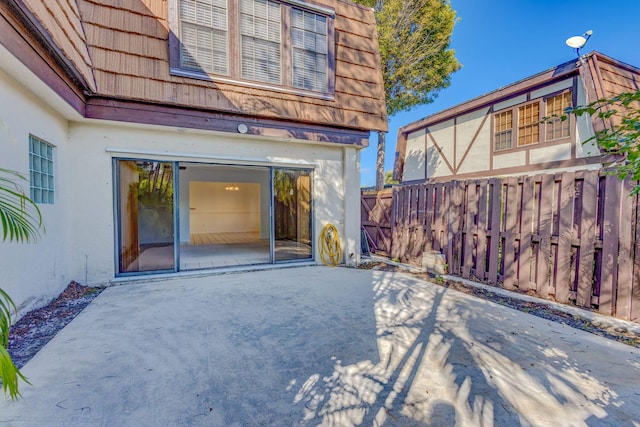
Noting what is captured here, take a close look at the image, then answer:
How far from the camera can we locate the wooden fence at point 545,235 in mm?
3473

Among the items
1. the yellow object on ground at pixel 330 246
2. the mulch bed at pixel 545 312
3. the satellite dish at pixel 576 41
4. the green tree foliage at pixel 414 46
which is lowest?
the mulch bed at pixel 545 312

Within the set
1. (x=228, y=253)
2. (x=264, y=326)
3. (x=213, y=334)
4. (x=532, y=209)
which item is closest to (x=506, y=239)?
(x=532, y=209)

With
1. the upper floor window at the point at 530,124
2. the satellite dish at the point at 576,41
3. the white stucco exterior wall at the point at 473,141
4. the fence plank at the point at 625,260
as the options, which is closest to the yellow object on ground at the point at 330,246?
the fence plank at the point at 625,260

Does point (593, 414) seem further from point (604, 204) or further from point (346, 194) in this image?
point (346, 194)

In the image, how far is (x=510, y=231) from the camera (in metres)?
4.62

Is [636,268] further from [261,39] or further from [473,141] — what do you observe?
[473,141]

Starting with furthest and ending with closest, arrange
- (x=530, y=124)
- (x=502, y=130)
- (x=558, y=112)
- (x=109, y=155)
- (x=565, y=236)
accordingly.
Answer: (x=502, y=130)
(x=530, y=124)
(x=558, y=112)
(x=109, y=155)
(x=565, y=236)

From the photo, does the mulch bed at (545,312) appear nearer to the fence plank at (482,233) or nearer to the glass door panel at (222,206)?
the fence plank at (482,233)

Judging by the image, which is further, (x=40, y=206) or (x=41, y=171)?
(x=41, y=171)

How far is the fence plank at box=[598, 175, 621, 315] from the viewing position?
3.49 metres

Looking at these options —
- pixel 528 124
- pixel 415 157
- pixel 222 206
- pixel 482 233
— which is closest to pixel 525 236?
pixel 482 233

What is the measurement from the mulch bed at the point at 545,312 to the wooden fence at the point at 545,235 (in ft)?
1.19

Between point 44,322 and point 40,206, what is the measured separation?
4.60 feet

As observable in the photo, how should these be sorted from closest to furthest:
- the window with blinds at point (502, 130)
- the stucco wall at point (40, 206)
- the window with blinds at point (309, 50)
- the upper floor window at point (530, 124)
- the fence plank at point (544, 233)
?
the stucco wall at point (40, 206) → the fence plank at point (544, 233) → the window with blinds at point (309, 50) → the upper floor window at point (530, 124) → the window with blinds at point (502, 130)
